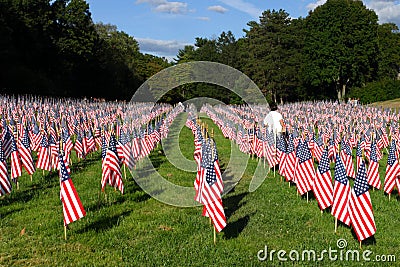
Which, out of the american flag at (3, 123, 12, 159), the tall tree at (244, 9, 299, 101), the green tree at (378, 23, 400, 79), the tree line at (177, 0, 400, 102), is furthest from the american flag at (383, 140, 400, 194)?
the green tree at (378, 23, 400, 79)

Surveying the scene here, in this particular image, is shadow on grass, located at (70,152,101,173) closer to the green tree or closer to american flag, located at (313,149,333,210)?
american flag, located at (313,149,333,210)

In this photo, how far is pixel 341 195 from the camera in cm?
815

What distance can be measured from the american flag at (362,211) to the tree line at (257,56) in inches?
1609

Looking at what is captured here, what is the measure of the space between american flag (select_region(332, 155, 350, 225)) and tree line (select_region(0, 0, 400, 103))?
40.2 meters

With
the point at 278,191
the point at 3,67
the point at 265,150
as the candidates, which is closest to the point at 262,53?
the point at 3,67

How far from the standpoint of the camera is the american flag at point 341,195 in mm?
8109

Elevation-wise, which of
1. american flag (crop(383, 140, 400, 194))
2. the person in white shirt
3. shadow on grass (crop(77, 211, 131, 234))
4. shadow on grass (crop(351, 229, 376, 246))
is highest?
the person in white shirt

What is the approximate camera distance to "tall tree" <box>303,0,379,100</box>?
186 ft

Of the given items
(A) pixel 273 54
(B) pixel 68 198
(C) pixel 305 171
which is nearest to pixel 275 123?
(C) pixel 305 171

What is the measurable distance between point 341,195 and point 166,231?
3.40 meters

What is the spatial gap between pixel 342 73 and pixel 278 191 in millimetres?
49542

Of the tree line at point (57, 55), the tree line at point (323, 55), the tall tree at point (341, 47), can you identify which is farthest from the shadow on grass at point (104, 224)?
the tall tree at point (341, 47)

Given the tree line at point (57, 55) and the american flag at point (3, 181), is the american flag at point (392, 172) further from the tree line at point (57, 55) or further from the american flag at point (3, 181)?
the tree line at point (57, 55)

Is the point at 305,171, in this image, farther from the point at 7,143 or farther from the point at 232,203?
the point at 7,143
